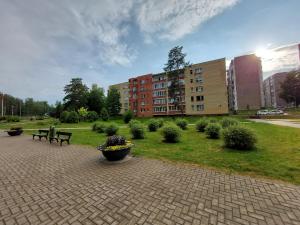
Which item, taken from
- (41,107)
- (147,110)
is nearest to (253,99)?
(147,110)

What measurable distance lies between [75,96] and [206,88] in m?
48.5

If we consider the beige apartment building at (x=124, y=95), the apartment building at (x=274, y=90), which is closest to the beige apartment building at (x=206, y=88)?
the beige apartment building at (x=124, y=95)

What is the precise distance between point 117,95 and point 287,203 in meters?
60.2

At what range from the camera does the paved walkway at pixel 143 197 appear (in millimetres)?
2873

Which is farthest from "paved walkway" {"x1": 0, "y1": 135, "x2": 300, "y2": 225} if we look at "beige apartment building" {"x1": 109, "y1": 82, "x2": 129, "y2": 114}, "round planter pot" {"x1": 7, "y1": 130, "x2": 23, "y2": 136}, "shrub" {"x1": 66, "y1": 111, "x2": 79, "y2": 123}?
"beige apartment building" {"x1": 109, "y1": 82, "x2": 129, "y2": 114}

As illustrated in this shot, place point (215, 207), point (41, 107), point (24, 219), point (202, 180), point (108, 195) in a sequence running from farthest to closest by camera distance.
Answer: point (41, 107) → point (202, 180) → point (108, 195) → point (215, 207) → point (24, 219)

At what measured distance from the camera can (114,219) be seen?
2.86m

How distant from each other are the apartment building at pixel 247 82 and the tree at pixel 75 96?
238 feet

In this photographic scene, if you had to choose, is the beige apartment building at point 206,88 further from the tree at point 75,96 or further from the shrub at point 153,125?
the tree at point 75,96

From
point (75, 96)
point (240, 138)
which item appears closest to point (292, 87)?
point (240, 138)

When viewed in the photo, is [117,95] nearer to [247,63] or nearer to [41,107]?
[247,63]

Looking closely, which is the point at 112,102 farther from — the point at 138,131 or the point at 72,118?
the point at 138,131

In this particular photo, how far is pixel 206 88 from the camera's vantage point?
42781 mm

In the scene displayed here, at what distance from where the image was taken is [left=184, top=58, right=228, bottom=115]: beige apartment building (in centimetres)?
4053
